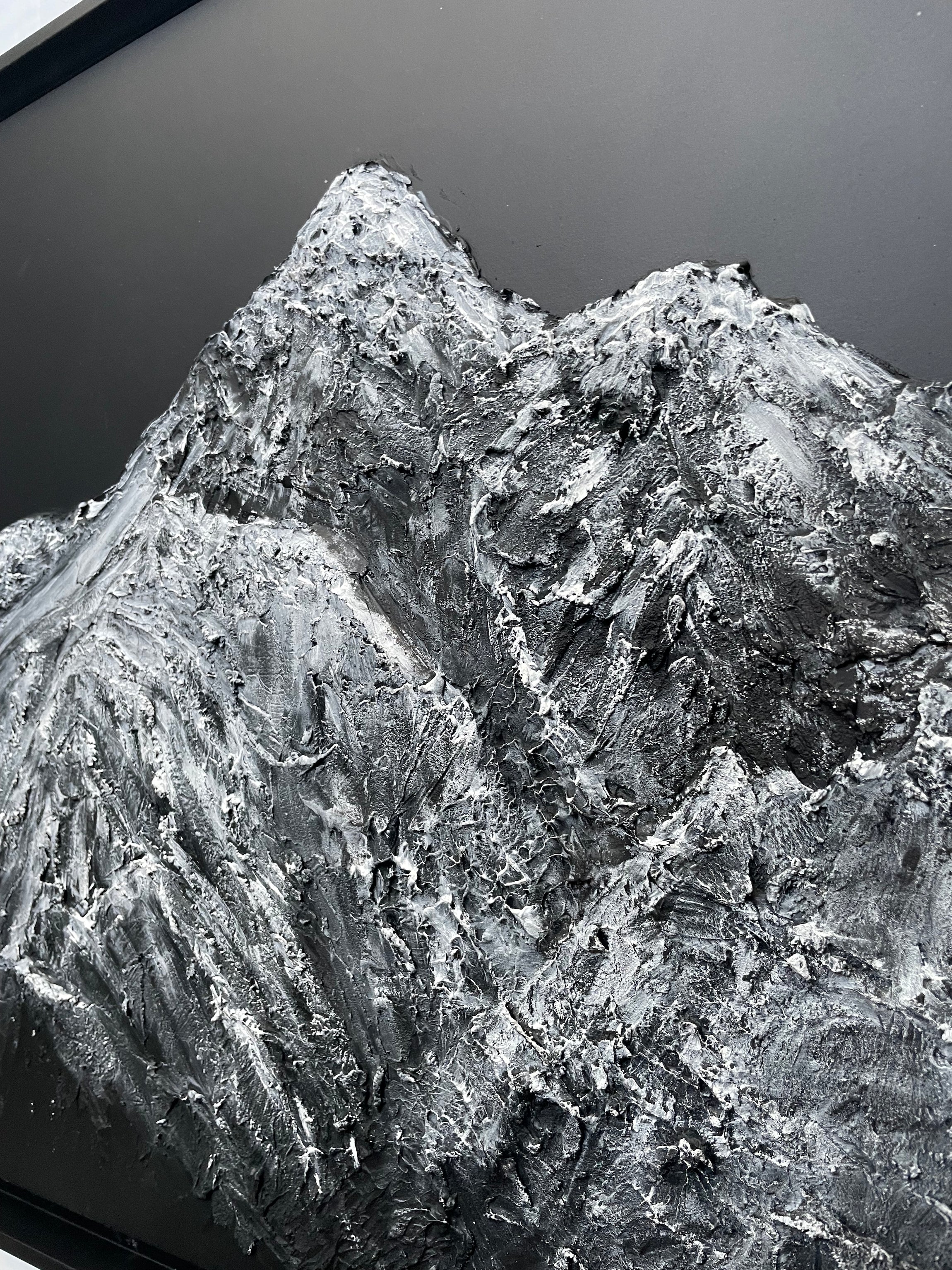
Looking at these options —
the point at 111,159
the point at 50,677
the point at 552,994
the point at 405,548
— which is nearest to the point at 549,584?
the point at 405,548

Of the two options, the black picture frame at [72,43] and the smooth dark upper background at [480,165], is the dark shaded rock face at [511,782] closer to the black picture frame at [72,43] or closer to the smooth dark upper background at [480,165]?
the smooth dark upper background at [480,165]

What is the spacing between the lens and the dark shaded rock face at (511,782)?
750 mm

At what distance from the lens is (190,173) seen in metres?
1.13

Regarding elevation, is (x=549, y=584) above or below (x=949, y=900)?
above

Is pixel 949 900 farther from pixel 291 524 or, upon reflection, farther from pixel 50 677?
pixel 50 677

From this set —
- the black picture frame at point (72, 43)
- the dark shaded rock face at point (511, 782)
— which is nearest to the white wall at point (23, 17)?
the black picture frame at point (72, 43)

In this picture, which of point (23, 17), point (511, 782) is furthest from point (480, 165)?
point (23, 17)

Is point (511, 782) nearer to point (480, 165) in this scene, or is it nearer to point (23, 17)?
point (480, 165)

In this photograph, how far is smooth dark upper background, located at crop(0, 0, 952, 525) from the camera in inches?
30.3

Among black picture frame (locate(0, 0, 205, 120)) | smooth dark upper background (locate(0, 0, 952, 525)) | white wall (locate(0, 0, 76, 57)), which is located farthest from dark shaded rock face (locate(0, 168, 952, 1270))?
white wall (locate(0, 0, 76, 57))

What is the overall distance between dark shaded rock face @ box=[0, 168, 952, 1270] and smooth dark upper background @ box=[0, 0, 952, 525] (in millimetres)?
48

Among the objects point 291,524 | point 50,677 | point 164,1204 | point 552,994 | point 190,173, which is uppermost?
point 190,173

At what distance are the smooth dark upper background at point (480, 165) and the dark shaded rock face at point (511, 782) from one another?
0.05 m

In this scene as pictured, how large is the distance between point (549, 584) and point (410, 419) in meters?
0.27
